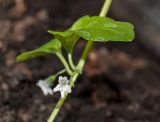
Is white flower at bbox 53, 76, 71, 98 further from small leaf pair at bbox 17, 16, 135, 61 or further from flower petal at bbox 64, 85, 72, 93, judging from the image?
small leaf pair at bbox 17, 16, 135, 61

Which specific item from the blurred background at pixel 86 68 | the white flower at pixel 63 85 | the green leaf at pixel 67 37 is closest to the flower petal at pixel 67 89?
the white flower at pixel 63 85

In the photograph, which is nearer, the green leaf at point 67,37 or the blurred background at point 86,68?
the green leaf at point 67,37

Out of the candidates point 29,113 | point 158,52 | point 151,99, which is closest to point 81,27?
point 29,113

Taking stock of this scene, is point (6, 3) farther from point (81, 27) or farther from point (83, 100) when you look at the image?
point (81, 27)

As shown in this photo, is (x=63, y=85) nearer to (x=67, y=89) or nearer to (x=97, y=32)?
(x=67, y=89)

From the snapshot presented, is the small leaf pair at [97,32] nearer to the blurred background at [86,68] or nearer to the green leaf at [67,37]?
the green leaf at [67,37]

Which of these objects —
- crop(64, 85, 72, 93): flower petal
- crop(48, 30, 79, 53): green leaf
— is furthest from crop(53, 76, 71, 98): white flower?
crop(48, 30, 79, 53): green leaf

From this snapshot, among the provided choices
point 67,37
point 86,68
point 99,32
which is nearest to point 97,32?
point 99,32
